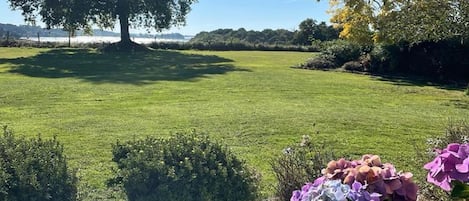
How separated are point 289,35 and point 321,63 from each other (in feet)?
115

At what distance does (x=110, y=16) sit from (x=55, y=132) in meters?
29.5

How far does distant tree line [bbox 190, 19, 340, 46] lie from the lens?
144 feet

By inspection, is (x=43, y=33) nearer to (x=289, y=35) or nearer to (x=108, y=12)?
(x=108, y=12)

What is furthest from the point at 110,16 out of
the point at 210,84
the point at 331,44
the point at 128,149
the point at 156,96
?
the point at 128,149

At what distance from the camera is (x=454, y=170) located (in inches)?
66.4

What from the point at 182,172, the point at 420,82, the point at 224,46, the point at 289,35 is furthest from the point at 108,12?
the point at 182,172

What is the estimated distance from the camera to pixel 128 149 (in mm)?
3467

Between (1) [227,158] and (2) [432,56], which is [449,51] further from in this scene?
(1) [227,158]

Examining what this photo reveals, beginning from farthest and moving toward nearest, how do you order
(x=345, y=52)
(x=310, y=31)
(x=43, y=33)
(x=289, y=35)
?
(x=289, y=35)
(x=310, y=31)
(x=43, y=33)
(x=345, y=52)

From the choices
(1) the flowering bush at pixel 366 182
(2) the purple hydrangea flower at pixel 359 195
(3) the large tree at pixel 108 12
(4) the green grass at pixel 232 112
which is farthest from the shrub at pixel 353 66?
(2) the purple hydrangea flower at pixel 359 195

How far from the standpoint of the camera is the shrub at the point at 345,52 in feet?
77.0

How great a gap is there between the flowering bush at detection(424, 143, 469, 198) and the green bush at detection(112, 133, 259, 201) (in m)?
1.68

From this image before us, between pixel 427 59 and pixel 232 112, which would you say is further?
pixel 427 59

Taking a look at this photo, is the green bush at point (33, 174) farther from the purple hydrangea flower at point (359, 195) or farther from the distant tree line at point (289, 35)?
the distant tree line at point (289, 35)
